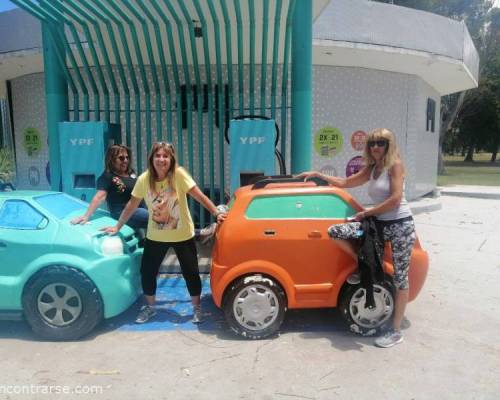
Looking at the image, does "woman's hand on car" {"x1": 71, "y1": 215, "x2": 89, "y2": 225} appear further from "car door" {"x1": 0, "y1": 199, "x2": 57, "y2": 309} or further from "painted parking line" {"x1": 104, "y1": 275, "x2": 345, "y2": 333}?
"painted parking line" {"x1": 104, "y1": 275, "x2": 345, "y2": 333}

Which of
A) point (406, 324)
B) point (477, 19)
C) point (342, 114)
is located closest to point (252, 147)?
point (406, 324)

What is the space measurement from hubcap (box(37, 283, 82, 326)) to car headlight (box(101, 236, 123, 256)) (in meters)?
0.43

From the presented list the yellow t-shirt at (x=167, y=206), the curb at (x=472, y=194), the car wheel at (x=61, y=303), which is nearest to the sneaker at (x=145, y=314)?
the car wheel at (x=61, y=303)

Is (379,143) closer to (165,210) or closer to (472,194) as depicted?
(165,210)

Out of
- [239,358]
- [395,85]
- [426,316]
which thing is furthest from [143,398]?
[395,85]

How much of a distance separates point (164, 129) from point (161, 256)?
5.29 metres

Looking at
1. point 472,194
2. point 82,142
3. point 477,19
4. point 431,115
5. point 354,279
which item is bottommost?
point 472,194

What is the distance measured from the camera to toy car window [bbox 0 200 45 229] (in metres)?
3.62

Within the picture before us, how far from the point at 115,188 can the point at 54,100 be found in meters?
2.53

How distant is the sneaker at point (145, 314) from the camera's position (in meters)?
3.90

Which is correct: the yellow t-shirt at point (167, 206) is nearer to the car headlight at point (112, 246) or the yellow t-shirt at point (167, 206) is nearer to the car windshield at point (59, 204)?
the car headlight at point (112, 246)

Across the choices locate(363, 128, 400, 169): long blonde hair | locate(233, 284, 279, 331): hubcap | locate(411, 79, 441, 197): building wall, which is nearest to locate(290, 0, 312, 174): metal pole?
locate(363, 128, 400, 169): long blonde hair

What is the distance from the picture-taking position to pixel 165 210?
3738 millimetres

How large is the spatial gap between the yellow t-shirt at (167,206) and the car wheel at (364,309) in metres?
1.59
